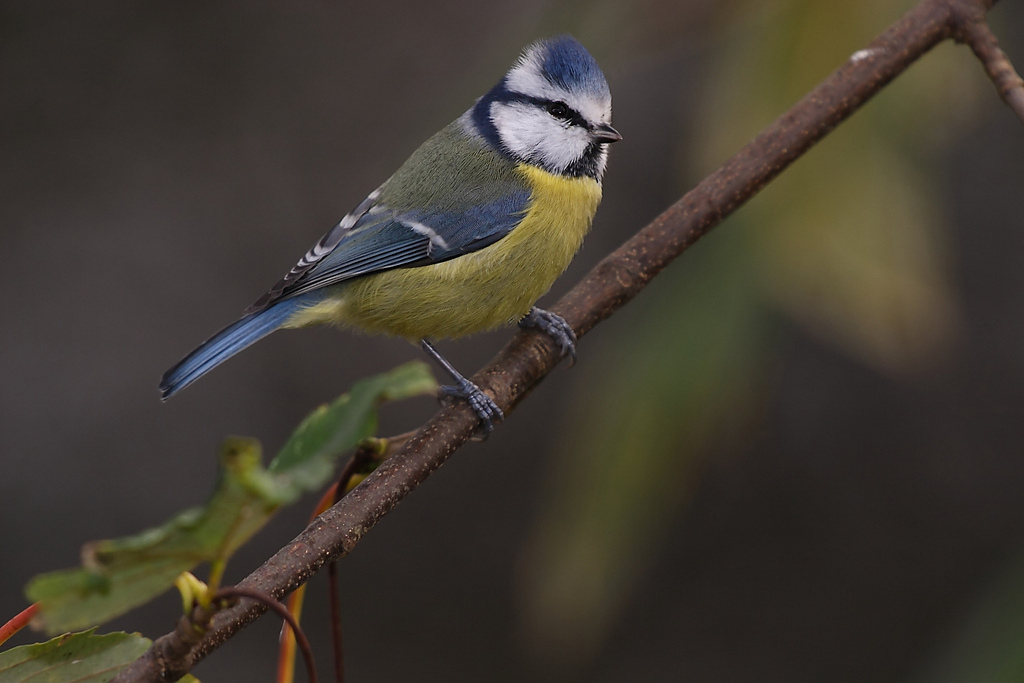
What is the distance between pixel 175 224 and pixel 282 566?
10.2ft

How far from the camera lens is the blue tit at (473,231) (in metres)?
1.89

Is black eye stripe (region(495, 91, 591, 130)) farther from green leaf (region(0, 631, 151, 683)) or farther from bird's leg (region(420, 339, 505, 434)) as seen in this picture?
green leaf (region(0, 631, 151, 683))

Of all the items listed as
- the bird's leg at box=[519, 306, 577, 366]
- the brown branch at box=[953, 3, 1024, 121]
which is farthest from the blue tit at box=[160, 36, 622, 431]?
the brown branch at box=[953, 3, 1024, 121]

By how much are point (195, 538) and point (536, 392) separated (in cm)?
274

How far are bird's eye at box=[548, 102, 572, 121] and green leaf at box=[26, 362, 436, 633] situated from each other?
1.42m

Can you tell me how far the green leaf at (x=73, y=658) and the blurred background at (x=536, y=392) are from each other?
0.86 metres

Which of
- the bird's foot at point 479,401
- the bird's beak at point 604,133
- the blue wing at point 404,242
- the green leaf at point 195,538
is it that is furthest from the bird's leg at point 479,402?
the bird's beak at point 604,133

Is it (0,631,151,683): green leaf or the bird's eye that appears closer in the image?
(0,631,151,683): green leaf

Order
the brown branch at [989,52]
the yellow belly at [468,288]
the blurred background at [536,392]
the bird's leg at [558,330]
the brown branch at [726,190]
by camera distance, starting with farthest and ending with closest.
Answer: the yellow belly at [468,288]
the blurred background at [536,392]
the bird's leg at [558,330]
the brown branch at [726,190]
the brown branch at [989,52]

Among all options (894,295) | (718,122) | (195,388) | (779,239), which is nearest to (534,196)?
(718,122)

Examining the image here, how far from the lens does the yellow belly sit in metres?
1.88

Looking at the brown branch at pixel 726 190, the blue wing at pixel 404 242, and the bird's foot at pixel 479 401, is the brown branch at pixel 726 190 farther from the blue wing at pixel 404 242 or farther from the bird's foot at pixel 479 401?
the blue wing at pixel 404 242

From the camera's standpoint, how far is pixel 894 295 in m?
1.43

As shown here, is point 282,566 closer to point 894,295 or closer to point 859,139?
point 894,295
